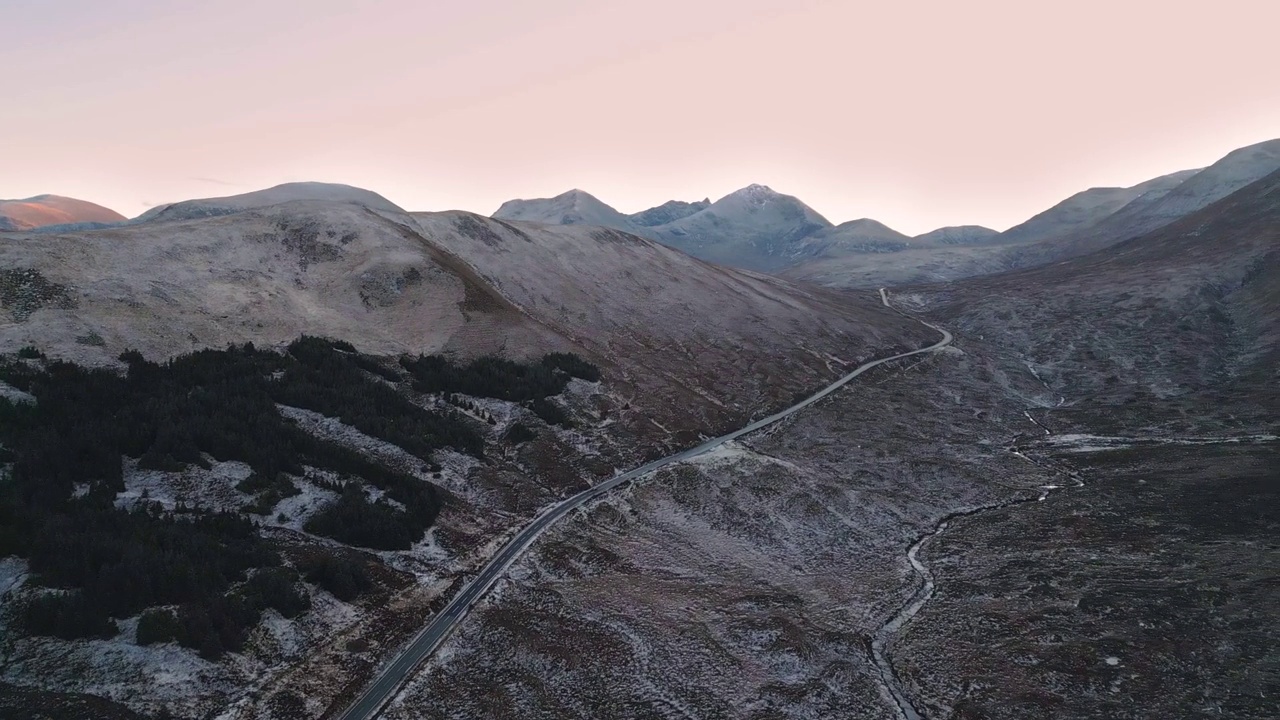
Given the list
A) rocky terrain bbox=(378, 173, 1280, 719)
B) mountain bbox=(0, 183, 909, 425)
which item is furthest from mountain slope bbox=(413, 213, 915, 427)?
rocky terrain bbox=(378, 173, 1280, 719)

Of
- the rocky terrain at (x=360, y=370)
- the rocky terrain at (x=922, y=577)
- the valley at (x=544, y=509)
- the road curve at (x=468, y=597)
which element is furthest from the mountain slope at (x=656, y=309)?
the road curve at (x=468, y=597)

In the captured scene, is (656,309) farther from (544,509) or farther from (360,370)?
(544,509)

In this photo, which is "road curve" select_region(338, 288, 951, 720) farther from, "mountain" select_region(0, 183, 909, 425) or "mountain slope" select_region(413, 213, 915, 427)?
"mountain slope" select_region(413, 213, 915, 427)

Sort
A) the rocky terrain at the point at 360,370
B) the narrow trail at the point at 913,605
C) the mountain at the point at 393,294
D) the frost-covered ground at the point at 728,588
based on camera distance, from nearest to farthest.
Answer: the rocky terrain at the point at 360,370, the frost-covered ground at the point at 728,588, the narrow trail at the point at 913,605, the mountain at the point at 393,294

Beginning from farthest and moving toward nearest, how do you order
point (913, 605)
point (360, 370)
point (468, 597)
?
1. point (360, 370)
2. point (913, 605)
3. point (468, 597)

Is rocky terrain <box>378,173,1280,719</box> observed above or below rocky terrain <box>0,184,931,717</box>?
below

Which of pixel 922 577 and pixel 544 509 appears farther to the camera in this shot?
pixel 544 509

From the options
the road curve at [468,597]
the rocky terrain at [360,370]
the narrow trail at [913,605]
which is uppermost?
the rocky terrain at [360,370]

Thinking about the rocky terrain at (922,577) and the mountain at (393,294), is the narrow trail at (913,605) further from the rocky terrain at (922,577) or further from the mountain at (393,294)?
the mountain at (393,294)

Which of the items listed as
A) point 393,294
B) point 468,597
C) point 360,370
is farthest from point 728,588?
point 393,294
